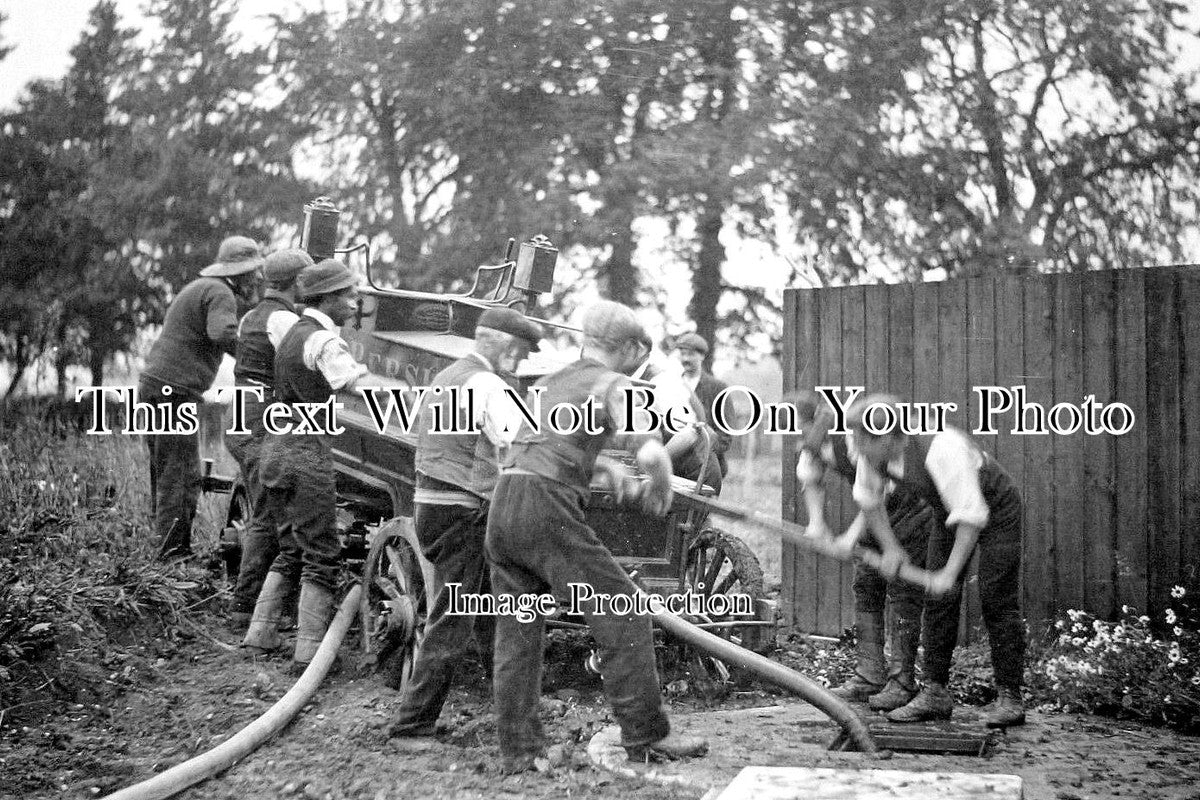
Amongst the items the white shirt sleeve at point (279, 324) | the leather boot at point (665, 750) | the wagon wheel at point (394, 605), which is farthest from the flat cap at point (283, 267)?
the leather boot at point (665, 750)

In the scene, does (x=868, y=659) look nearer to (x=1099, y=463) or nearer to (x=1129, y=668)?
(x=1129, y=668)

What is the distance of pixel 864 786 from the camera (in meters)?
3.37

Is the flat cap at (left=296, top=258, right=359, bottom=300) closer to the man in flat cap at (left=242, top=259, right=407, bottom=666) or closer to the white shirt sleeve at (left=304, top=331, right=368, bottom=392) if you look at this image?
Answer: the man in flat cap at (left=242, top=259, right=407, bottom=666)

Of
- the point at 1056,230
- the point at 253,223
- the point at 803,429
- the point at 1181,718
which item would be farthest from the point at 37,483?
the point at 1056,230

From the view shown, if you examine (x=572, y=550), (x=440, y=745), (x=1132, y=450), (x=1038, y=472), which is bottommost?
(x=440, y=745)

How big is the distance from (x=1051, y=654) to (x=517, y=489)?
303 centimetres

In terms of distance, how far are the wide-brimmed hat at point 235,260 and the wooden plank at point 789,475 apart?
3.05 m

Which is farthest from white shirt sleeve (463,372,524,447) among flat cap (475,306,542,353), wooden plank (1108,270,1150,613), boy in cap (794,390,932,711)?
wooden plank (1108,270,1150,613)

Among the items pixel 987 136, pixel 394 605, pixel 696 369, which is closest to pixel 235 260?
pixel 394 605

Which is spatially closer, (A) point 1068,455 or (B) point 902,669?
(B) point 902,669

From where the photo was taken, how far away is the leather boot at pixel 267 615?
6047 millimetres

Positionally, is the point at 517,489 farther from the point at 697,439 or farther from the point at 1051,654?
the point at 1051,654


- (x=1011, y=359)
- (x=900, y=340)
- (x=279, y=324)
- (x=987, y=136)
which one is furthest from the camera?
(x=987, y=136)

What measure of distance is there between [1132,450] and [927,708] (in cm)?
178
